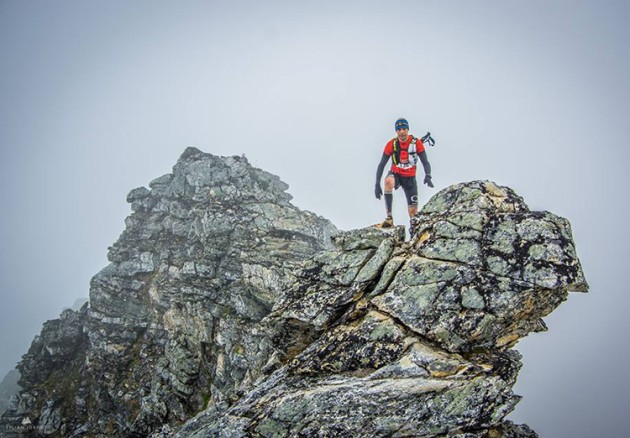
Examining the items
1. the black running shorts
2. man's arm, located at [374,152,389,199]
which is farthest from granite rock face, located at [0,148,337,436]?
the black running shorts

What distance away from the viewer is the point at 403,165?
16.8 meters

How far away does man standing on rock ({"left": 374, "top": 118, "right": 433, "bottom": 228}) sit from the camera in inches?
647

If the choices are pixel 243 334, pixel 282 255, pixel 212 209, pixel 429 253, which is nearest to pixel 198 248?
pixel 212 209

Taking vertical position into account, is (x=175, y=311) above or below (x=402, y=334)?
above

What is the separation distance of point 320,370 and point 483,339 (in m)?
6.12

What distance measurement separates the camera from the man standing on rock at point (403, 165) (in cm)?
1644

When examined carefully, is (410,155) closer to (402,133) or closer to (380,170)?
(402,133)

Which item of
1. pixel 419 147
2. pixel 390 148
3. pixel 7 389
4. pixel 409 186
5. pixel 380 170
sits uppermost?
pixel 7 389

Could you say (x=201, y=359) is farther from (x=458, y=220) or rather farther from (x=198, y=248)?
(x=458, y=220)

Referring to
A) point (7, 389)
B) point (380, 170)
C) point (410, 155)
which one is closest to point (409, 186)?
point (410, 155)

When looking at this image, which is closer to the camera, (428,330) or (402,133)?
(428,330)

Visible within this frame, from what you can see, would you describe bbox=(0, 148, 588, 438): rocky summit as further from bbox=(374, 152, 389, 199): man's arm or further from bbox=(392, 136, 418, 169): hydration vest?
bbox=(374, 152, 389, 199): man's arm

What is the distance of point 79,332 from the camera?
41.1m

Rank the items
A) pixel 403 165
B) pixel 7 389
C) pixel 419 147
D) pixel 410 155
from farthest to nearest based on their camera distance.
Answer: pixel 7 389
pixel 403 165
pixel 410 155
pixel 419 147
